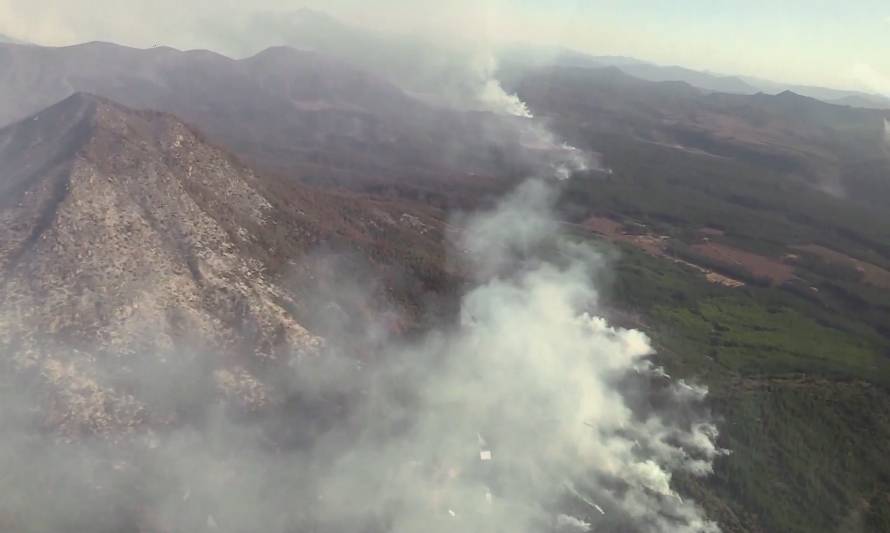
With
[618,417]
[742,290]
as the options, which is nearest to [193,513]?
[618,417]

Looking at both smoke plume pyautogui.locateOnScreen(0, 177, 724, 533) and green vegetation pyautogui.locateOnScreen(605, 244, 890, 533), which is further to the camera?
green vegetation pyautogui.locateOnScreen(605, 244, 890, 533)

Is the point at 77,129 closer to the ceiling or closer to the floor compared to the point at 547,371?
closer to the ceiling

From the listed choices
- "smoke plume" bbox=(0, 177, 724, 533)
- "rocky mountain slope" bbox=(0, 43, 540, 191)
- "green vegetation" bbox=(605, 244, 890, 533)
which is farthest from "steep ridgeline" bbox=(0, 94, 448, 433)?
"rocky mountain slope" bbox=(0, 43, 540, 191)

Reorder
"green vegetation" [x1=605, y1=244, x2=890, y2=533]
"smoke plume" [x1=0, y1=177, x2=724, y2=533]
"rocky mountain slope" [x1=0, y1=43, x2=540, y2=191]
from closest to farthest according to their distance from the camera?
"smoke plume" [x1=0, y1=177, x2=724, y2=533], "green vegetation" [x1=605, y1=244, x2=890, y2=533], "rocky mountain slope" [x1=0, y1=43, x2=540, y2=191]

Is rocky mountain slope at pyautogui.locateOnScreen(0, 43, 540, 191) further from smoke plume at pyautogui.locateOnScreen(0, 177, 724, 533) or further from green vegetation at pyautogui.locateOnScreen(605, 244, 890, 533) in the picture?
smoke plume at pyautogui.locateOnScreen(0, 177, 724, 533)

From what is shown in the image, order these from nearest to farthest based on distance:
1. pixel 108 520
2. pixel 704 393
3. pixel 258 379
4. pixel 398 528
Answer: pixel 108 520, pixel 398 528, pixel 258 379, pixel 704 393

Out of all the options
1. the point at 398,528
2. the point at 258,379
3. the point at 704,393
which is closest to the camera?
the point at 398,528

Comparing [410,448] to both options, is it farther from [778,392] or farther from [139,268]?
[778,392]

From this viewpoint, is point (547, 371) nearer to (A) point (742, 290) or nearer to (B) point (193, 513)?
(B) point (193, 513)

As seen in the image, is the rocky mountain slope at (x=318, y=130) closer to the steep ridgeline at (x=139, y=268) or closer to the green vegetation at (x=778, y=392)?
the steep ridgeline at (x=139, y=268)

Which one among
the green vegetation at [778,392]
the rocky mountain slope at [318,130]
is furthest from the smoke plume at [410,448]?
the rocky mountain slope at [318,130]
